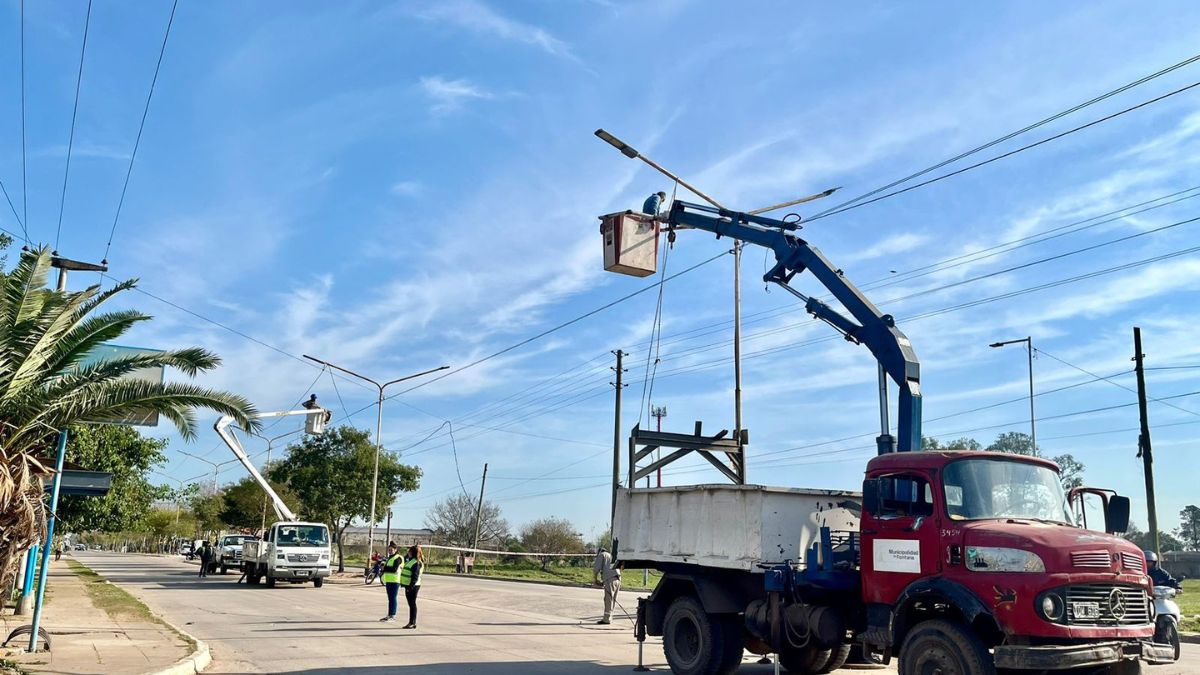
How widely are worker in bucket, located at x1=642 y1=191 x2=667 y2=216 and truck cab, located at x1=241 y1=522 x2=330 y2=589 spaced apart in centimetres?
2152

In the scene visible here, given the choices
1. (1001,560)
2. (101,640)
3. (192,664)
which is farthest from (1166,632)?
(101,640)

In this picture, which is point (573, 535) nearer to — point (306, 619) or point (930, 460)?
point (306, 619)

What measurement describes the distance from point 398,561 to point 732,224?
10.00 metres

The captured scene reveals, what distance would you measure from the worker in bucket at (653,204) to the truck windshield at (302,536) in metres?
21.8

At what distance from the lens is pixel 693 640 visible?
39.6 ft

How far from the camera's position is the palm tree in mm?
10445

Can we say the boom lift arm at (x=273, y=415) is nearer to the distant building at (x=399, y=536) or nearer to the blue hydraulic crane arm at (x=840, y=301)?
the blue hydraulic crane arm at (x=840, y=301)

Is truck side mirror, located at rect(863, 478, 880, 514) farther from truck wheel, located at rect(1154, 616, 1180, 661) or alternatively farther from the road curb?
the road curb

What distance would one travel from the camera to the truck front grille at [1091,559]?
8.49 meters

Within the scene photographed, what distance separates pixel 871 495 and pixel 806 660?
2.91 meters

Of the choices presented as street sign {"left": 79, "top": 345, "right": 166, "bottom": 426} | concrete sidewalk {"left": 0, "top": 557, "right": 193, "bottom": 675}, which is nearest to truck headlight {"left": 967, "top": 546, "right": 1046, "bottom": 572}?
concrete sidewalk {"left": 0, "top": 557, "right": 193, "bottom": 675}

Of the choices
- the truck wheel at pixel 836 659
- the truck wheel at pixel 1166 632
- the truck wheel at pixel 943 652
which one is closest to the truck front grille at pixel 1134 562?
the truck wheel at pixel 1166 632

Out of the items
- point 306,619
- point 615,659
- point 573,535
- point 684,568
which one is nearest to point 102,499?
point 306,619

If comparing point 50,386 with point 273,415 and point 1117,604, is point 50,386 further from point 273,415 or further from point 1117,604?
point 273,415
